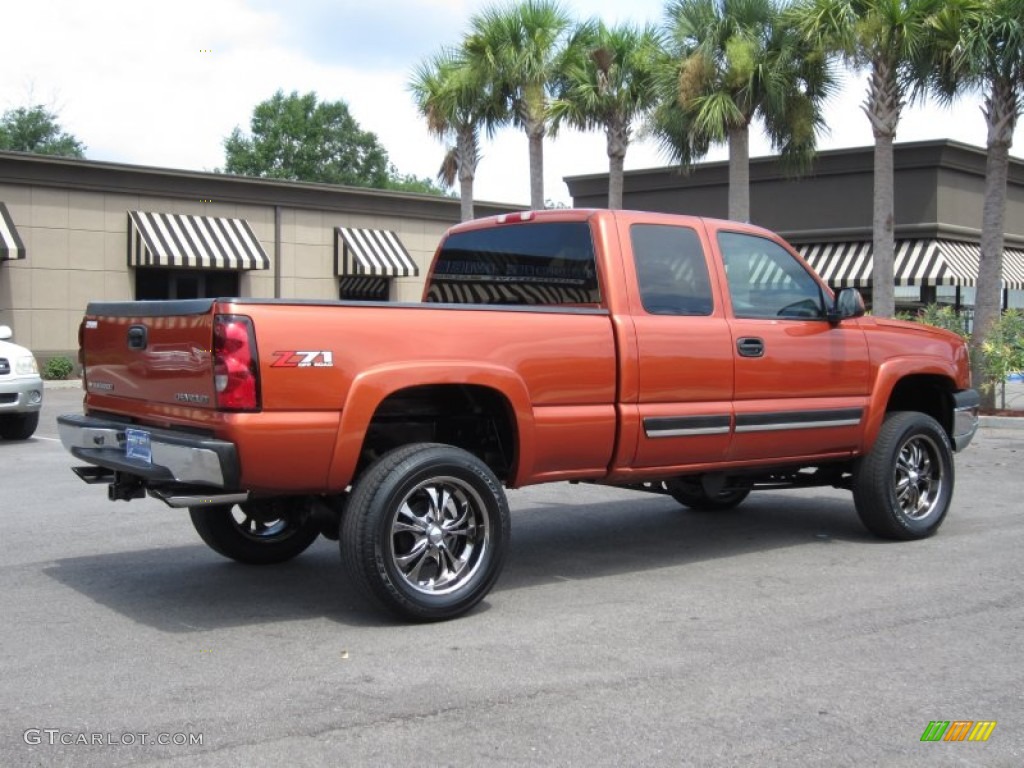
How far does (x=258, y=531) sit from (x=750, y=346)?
3.11 metres

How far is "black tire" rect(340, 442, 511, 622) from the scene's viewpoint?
17.3 ft

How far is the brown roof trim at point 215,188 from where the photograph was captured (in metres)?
27.1

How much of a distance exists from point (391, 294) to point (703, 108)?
46.2 ft

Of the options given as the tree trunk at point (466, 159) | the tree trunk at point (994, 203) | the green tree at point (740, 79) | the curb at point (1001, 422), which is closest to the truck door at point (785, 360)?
the curb at point (1001, 422)

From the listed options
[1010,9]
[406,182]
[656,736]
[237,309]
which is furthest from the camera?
[406,182]

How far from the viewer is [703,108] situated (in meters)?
21.7

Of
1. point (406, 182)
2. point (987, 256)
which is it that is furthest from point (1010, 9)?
point (406, 182)

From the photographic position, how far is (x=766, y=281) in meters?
7.15

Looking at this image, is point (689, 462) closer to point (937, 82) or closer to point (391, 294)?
point (937, 82)

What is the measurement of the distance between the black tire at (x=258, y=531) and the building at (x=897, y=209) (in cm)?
2060

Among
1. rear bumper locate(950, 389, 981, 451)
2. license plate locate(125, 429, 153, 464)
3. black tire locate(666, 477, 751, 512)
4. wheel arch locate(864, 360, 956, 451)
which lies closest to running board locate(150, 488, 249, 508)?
license plate locate(125, 429, 153, 464)

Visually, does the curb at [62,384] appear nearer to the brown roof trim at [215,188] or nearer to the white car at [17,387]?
the brown roof trim at [215,188]

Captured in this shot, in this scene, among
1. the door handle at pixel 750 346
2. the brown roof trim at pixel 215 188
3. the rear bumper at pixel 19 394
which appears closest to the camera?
the door handle at pixel 750 346

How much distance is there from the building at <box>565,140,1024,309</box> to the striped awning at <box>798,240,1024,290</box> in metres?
0.03
